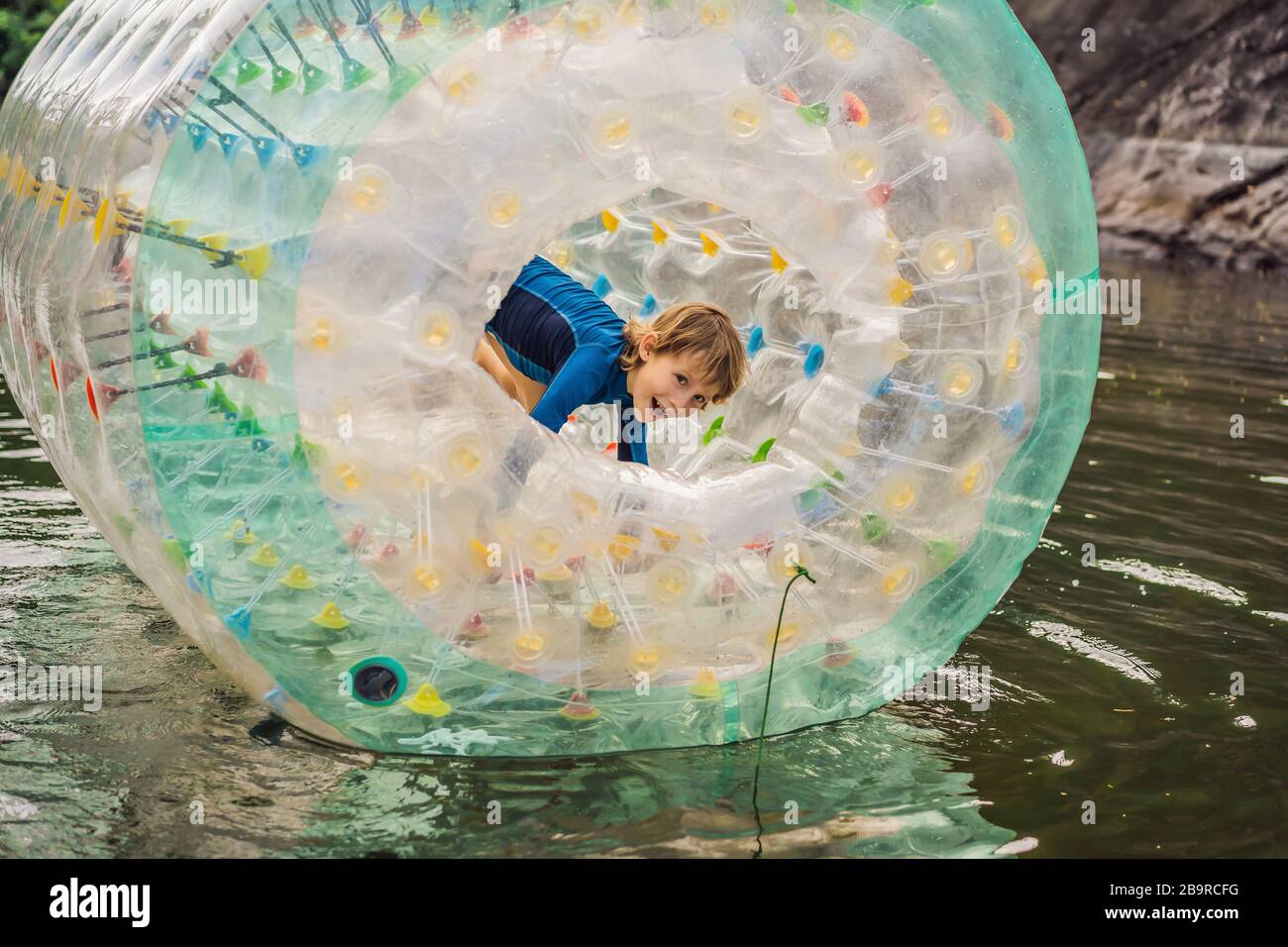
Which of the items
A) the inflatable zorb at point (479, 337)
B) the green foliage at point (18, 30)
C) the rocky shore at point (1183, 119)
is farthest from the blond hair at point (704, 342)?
the green foliage at point (18, 30)

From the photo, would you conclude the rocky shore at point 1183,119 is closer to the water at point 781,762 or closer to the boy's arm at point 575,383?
the water at point 781,762

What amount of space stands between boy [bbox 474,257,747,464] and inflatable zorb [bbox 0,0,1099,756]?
0.24 m

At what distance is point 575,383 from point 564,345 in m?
0.21

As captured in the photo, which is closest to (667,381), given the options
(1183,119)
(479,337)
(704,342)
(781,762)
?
(704,342)

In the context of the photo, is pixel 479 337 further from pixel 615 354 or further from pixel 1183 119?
pixel 1183 119

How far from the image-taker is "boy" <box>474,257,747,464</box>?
3.27 m

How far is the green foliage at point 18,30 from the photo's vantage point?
→ 1541 cm

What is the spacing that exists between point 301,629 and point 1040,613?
6.96ft

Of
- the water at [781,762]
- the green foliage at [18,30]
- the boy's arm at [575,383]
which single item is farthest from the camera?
the green foliage at [18,30]

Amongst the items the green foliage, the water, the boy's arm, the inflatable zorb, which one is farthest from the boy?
the green foliage

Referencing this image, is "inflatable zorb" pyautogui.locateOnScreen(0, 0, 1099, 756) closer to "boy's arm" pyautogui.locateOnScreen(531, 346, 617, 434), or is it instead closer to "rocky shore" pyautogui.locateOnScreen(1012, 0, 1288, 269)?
"boy's arm" pyautogui.locateOnScreen(531, 346, 617, 434)

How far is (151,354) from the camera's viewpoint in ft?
8.94
